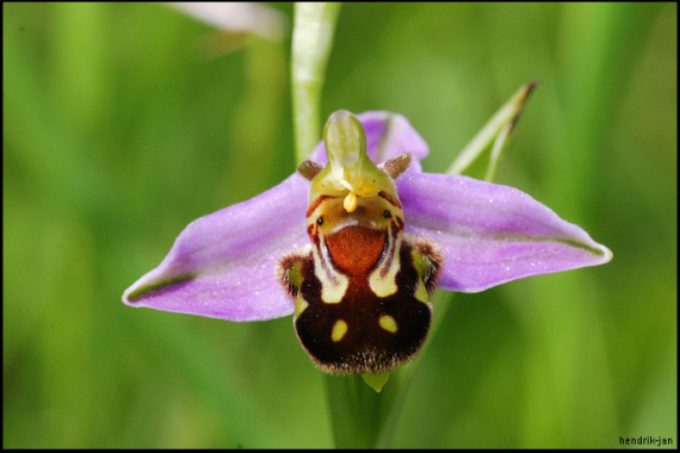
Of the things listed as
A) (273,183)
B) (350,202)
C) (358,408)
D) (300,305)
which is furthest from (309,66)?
(273,183)

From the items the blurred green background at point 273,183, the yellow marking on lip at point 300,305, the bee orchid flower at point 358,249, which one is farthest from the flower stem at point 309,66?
the blurred green background at point 273,183

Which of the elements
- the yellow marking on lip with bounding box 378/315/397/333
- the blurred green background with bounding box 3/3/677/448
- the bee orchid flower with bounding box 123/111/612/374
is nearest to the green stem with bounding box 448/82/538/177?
the bee orchid flower with bounding box 123/111/612/374

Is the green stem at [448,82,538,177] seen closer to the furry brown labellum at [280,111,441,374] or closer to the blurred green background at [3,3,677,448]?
the furry brown labellum at [280,111,441,374]

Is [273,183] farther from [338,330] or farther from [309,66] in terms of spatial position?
[338,330]

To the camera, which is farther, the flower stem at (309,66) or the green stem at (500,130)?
the flower stem at (309,66)

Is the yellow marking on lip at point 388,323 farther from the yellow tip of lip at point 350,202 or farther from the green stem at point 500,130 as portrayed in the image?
the green stem at point 500,130

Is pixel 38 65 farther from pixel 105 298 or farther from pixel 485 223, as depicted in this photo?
pixel 485 223
